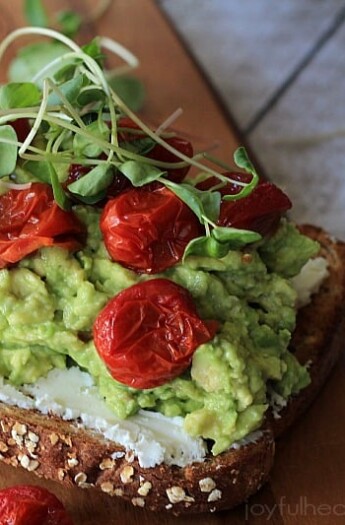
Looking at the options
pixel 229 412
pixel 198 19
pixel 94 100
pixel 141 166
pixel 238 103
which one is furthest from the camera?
pixel 198 19

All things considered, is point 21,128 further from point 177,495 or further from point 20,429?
point 177,495

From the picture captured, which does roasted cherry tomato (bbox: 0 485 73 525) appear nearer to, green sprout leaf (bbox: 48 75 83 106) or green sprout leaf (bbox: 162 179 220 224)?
green sprout leaf (bbox: 162 179 220 224)

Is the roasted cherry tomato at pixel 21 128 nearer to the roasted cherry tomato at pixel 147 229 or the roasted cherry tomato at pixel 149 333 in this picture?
the roasted cherry tomato at pixel 147 229

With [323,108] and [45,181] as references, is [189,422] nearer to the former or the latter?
[45,181]

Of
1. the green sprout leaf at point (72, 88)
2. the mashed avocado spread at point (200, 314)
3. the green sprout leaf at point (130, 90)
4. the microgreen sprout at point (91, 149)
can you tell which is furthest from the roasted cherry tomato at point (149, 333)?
the green sprout leaf at point (130, 90)

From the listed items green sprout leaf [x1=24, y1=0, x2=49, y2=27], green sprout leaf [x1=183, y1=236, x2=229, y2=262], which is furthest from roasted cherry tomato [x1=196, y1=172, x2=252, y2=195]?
green sprout leaf [x1=24, y1=0, x2=49, y2=27]

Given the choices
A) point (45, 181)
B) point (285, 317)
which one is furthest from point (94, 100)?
point (285, 317)
